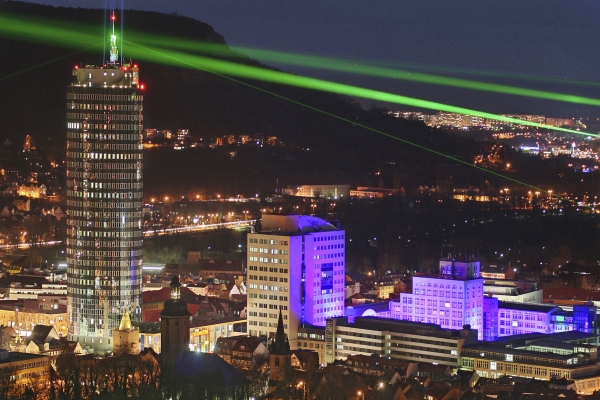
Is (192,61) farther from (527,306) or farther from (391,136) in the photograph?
(527,306)

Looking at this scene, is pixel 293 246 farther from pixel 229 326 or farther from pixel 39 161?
pixel 39 161

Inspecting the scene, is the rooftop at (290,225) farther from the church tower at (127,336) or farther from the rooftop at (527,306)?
the rooftop at (527,306)

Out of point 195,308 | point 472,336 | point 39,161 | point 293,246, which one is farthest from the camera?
point 39,161

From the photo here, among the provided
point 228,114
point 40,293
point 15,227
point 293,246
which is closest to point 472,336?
point 293,246

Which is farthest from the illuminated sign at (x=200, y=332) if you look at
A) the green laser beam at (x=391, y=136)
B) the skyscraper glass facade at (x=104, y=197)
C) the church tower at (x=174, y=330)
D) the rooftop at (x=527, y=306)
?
the green laser beam at (x=391, y=136)

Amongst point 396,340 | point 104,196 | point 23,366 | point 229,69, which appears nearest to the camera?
point 23,366

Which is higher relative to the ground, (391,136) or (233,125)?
(233,125)

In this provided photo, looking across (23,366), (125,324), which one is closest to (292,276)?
(125,324)
